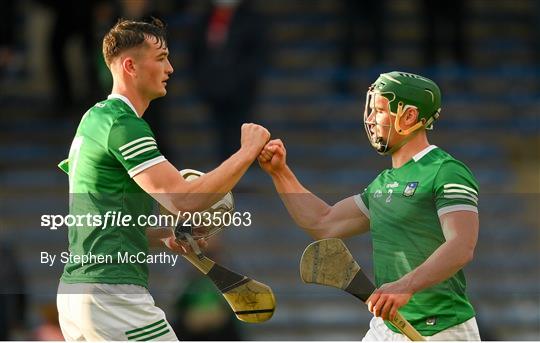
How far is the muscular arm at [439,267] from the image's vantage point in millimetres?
6461

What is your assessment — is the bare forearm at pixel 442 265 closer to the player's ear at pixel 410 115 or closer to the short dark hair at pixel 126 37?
the player's ear at pixel 410 115

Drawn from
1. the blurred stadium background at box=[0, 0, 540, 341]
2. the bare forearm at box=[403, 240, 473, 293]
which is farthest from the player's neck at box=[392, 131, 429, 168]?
the blurred stadium background at box=[0, 0, 540, 341]

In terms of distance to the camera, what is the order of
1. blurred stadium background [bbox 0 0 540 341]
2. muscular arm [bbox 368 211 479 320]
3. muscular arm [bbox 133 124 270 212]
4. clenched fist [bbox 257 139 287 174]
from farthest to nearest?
blurred stadium background [bbox 0 0 540 341] < clenched fist [bbox 257 139 287 174] < muscular arm [bbox 133 124 270 212] < muscular arm [bbox 368 211 479 320]

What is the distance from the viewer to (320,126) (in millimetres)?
14406

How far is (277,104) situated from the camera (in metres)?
A: 14.6

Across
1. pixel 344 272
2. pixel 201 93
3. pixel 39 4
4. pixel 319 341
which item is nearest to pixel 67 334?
pixel 344 272

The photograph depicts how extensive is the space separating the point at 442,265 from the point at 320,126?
796 centimetres

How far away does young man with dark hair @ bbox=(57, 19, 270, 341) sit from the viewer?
6582 millimetres

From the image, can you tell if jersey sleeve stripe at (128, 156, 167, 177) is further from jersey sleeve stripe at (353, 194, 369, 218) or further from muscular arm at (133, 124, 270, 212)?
jersey sleeve stripe at (353, 194, 369, 218)

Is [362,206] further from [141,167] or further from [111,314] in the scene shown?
[111,314]

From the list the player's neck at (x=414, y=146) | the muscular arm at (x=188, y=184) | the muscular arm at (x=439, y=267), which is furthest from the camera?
the player's neck at (x=414, y=146)

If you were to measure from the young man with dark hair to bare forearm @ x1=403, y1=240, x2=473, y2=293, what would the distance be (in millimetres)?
778

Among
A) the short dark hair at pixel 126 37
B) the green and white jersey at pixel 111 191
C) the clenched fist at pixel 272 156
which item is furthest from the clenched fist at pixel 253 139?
the short dark hair at pixel 126 37

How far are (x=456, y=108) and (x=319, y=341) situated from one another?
3.60 m
